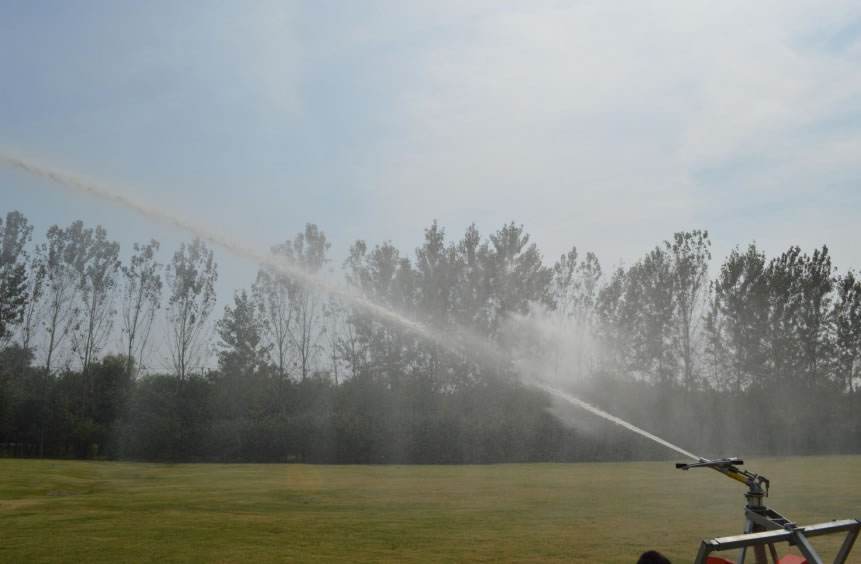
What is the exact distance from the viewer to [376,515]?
56.7 feet

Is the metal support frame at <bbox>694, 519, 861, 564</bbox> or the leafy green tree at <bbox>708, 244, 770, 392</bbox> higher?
the leafy green tree at <bbox>708, 244, 770, 392</bbox>

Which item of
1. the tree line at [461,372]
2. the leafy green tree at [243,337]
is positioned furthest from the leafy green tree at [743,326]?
the leafy green tree at [243,337]

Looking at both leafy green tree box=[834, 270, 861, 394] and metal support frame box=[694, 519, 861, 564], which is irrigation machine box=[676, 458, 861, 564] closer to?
metal support frame box=[694, 519, 861, 564]

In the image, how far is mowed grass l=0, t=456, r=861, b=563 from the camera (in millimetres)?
12469

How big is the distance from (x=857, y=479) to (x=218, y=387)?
37975 mm

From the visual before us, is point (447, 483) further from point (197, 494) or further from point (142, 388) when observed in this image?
point (142, 388)

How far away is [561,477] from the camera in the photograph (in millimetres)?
30203

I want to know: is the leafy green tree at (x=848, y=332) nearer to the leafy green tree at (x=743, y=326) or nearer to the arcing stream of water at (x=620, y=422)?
the leafy green tree at (x=743, y=326)

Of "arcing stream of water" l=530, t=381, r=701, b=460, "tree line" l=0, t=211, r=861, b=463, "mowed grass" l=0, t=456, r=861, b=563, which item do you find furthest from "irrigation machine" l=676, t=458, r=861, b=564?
"tree line" l=0, t=211, r=861, b=463

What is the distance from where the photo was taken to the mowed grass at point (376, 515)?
12469 mm

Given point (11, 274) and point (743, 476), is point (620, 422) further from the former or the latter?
point (11, 274)

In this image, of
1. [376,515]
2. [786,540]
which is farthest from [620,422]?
[786,540]

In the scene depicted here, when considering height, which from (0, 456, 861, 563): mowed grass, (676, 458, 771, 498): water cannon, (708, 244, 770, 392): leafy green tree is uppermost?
(708, 244, 770, 392): leafy green tree

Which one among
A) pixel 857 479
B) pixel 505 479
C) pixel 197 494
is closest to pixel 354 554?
pixel 197 494
